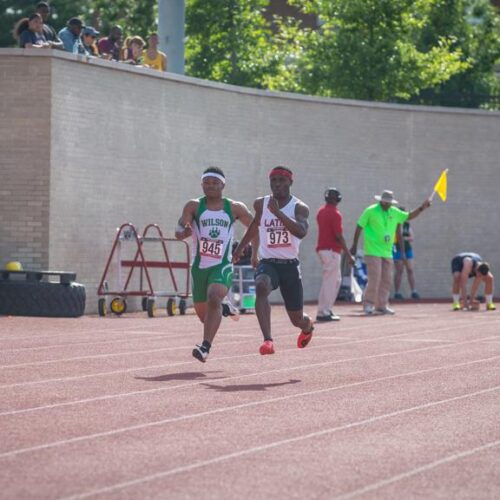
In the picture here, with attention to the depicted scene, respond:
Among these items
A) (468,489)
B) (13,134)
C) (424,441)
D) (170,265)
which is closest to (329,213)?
(170,265)

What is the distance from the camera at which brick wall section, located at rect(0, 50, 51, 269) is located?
2512 centimetres

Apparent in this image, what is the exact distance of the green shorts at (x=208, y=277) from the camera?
594 inches

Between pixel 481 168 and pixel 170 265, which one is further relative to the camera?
pixel 481 168

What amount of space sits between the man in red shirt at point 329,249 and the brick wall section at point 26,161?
15.6ft

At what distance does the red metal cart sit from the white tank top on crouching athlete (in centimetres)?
924

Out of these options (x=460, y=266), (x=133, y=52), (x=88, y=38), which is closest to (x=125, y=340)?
(x=88, y=38)

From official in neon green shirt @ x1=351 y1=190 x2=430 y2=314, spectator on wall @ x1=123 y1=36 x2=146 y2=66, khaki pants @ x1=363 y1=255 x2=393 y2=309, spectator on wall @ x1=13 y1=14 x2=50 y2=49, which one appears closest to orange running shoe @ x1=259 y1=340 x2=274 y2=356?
official in neon green shirt @ x1=351 y1=190 x2=430 y2=314

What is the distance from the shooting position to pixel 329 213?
2422 cm

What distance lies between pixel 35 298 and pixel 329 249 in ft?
16.1

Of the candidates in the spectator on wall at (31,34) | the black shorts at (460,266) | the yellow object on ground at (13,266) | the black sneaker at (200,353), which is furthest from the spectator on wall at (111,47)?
the black sneaker at (200,353)

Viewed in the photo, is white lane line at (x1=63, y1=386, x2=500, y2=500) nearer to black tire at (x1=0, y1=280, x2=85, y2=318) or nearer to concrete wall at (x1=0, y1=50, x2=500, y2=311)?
black tire at (x1=0, y1=280, x2=85, y2=318)

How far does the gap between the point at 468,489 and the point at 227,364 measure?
7.44 metres

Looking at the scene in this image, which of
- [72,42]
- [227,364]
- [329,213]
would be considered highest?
[72,42]

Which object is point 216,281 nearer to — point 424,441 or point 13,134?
point 424,441
